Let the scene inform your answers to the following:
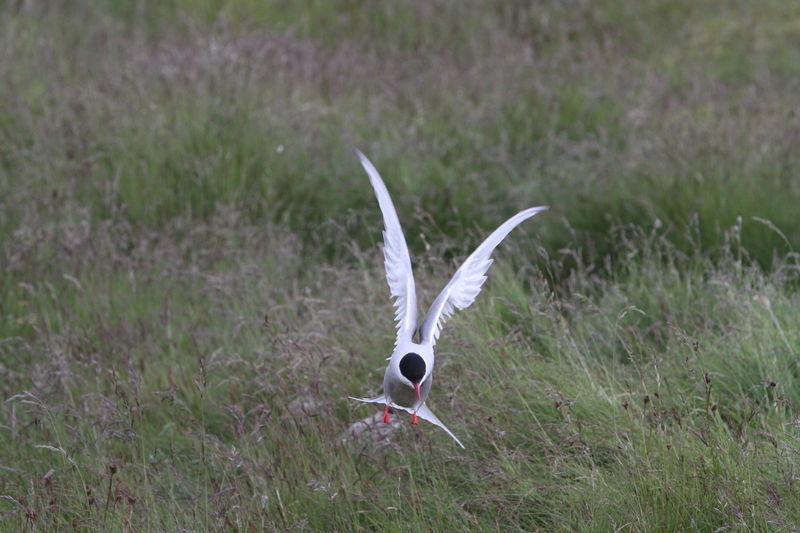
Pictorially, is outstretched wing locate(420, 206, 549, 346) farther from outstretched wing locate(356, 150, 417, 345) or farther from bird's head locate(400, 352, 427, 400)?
bird's head locate(400, 352, 427, 400)

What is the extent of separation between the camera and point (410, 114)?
669cm

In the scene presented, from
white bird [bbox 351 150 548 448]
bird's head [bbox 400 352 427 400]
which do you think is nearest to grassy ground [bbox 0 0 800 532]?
white bird [bbox 351 150 548 448]

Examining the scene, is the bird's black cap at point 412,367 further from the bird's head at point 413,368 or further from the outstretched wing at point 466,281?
the outstretched wing at point 466,281

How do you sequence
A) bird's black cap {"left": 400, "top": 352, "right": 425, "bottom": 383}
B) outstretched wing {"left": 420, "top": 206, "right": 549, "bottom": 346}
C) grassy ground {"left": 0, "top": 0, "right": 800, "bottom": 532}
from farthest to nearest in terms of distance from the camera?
grassy ground {"left": 0, "top": 0, "right": 800, "bottom": 532}
outstretched wing {"left": 420, "top": 206, "right": 549, "bottom": 346}
bird's black cap {"left": 400, "top": 352, "right": 425, "bottom": 383}

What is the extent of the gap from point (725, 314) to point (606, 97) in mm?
3220

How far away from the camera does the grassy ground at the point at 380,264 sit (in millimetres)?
2877

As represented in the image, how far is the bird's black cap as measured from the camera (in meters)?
2.40

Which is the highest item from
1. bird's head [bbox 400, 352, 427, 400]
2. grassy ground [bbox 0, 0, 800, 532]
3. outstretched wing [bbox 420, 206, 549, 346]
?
outstretched wing [bbox 420, 206, 549, 346]

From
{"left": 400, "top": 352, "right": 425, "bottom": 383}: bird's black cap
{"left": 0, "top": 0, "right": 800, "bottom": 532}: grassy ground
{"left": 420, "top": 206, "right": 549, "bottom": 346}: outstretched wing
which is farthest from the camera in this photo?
{"left": 0, "top": 0, "right": 800, "bottom": 532}: grassy ground

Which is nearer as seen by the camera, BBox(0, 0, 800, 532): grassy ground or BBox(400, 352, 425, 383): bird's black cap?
BBox(400, 352, 425, 383): bird's black cap

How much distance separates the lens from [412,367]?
94.7 inches

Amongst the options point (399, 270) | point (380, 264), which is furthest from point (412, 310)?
point (380, 264)

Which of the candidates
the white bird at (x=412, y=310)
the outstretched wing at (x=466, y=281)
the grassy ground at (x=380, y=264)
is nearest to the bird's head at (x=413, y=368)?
the white bird at (x=412, y=310)

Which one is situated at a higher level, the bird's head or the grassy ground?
the bird's head
